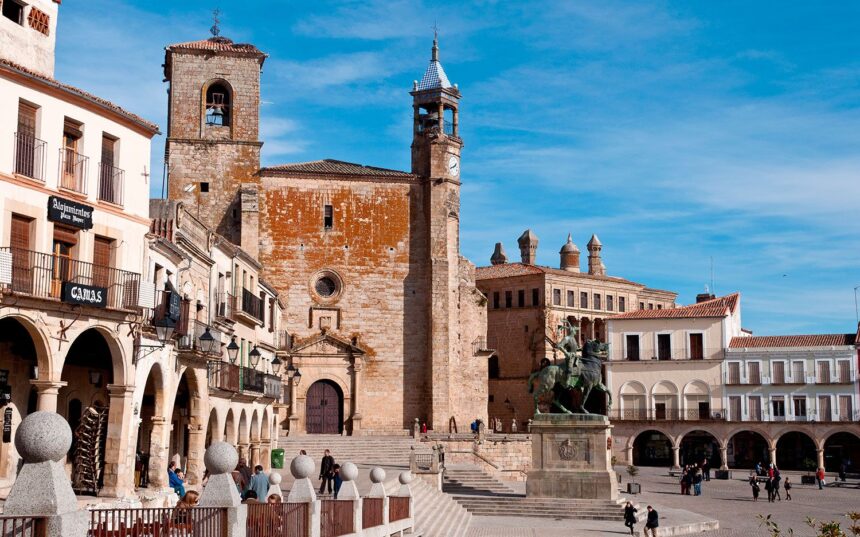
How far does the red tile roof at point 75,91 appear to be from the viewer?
62.2ft

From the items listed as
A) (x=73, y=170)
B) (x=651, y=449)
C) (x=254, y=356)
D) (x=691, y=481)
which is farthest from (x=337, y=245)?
(x=73, y=170)

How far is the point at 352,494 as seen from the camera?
675 inches

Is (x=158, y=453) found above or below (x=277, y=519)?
above

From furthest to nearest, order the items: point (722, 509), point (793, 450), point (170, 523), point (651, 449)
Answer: point (651, 449)
point (793, 450)
point (722, 509)
point (170, 523)

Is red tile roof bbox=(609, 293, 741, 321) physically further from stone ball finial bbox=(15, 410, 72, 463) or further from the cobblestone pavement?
stone ball finial bbox=(15, 410, 72, 463)

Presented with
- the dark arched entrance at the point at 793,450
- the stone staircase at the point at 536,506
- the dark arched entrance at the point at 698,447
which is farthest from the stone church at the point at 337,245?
the dark arched entrance at the point at 793,450

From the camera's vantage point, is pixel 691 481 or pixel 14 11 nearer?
pixel 14 11

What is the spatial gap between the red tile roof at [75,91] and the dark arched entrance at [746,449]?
47.6 metres

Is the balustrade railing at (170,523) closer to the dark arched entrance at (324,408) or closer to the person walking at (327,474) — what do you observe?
the person walking at (327,474)

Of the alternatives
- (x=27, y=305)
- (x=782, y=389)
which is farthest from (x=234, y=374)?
(x=782, y=389)

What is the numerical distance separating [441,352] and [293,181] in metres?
11.0

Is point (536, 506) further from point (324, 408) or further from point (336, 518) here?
point (324, 408)

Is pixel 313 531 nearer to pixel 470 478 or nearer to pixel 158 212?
pixel 158 212

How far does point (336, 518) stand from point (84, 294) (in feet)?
22.6
